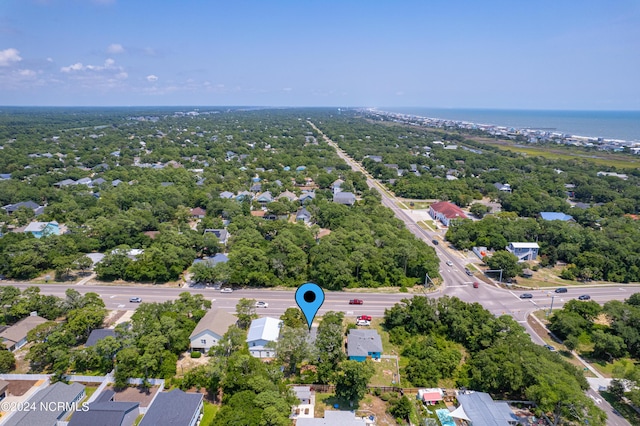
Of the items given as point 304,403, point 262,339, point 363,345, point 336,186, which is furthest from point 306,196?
point 304,403

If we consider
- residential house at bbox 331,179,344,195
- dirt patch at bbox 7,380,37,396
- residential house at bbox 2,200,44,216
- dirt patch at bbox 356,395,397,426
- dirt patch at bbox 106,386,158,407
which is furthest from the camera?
residential house at bbox 331,179,344,195

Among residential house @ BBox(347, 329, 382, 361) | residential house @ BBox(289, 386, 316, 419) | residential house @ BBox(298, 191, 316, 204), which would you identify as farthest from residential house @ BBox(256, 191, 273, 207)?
residential house @ BBox(289, 386, 316, 419)

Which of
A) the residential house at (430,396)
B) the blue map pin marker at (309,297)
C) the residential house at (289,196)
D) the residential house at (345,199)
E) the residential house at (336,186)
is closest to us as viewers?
the blue map pin marker at (309,297)

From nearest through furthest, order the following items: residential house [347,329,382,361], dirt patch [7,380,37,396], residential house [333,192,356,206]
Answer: dirt patch [7,380,37,396] < residential house [347,329,382,361] < residential house [333,192,356,206]

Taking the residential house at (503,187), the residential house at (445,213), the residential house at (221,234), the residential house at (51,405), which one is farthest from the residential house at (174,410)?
the residential house at (503,187)

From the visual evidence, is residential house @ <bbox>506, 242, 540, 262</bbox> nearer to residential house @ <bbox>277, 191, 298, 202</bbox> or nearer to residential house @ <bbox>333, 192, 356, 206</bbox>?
residential house @ <bbox>333, 192, 356, 206</bbox>

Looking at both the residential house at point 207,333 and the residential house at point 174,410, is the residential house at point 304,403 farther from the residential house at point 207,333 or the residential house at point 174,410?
the residential house at point 207,333

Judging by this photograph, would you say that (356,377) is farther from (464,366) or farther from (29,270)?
(29,270)
